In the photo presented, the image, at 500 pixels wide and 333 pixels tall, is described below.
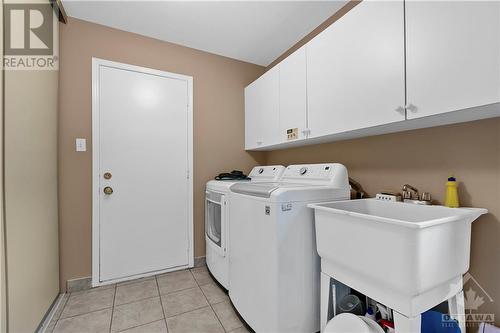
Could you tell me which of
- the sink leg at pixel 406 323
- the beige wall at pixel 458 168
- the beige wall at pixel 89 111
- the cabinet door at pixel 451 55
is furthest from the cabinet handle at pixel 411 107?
the beige wall at pixel 89 111

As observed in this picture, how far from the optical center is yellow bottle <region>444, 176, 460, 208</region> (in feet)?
3.78

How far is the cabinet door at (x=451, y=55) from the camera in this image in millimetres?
854

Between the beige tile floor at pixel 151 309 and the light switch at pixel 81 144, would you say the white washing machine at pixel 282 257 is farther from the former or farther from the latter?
the light switch at pixel 81 144

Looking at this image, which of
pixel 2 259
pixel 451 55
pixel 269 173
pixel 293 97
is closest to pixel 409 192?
pixel 451 55

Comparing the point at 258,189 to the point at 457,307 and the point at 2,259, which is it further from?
the point at 2,259

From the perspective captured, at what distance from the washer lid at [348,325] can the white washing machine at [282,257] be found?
0.16 meters

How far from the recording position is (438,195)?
1.30 m

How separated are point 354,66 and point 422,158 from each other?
0.70 metres

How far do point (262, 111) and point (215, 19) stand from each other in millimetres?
936

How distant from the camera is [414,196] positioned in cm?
137

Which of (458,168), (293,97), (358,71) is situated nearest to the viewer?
(458,168)

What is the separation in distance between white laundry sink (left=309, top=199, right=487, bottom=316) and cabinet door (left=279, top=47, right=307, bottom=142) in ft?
2.82

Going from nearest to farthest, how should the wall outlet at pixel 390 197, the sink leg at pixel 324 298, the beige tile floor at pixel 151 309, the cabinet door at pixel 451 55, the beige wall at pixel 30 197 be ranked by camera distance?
the cabinet door at pixel 451 55, the beige wall at pixel 30 197, the sink leg at pixel 324 298, the wall outlet at pixel 390 197, the beige tile floor at pixel 151 309

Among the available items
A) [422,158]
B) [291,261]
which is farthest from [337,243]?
[422,158]
